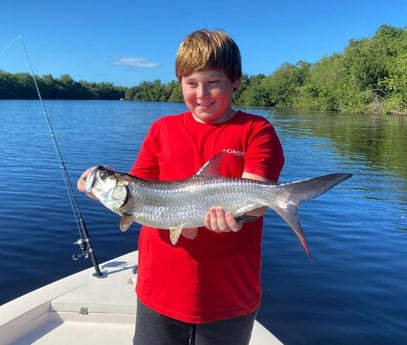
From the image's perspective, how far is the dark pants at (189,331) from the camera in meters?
2.70

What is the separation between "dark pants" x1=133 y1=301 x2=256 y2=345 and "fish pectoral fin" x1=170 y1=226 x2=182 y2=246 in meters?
0.49

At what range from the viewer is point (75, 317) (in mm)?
4695

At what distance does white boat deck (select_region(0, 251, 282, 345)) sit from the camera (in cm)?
431

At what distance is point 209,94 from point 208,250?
0.95 m

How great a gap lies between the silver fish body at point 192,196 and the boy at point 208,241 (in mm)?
90

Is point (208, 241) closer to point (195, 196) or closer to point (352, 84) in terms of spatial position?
point (195, 196)

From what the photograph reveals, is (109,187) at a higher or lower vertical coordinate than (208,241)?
higher

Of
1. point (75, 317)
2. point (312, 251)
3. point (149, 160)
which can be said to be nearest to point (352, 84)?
point (312, 251)

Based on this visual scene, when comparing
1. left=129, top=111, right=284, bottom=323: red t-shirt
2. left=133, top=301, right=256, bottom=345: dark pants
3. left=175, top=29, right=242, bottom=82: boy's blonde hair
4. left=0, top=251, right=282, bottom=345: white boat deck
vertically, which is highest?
left=175, top=29, right=242, bottom=82: boy's blonde hair

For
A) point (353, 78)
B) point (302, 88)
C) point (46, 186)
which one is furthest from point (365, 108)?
point (46, 186)

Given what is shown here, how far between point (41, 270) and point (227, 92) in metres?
7.12

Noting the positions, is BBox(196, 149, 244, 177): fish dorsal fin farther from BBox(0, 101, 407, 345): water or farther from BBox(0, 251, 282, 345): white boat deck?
BBox(0, 101, 407, 345): water

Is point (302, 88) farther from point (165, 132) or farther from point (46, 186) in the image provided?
point (165, 132)

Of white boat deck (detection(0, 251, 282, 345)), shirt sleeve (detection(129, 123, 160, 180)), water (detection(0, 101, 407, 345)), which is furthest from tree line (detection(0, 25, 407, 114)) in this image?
shirt sleeve (detection(129, 123, 160, 180))
